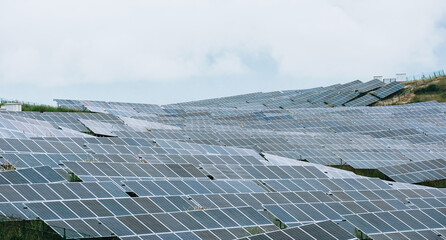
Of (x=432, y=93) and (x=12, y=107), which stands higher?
(x=12, y=107)

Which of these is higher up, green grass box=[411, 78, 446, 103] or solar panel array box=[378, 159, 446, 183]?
green grass box=[411, 78, 446, 103]

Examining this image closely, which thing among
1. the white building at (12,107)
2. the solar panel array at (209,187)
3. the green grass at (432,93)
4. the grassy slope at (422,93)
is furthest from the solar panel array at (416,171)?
the green grass at (432,93)

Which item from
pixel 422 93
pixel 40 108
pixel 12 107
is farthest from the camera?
pixel 422 93

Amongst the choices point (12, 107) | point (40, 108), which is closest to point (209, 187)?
point (12, 107)

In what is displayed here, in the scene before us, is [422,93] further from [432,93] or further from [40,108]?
[40,108]

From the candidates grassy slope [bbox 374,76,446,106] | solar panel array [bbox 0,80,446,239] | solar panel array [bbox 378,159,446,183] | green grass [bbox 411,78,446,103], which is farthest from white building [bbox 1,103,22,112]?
green grass [bbox 411,78,446,103]

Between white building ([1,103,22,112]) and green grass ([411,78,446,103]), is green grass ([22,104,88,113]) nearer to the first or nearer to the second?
white building ([1,103,22,112])

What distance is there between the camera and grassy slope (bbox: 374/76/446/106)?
140m

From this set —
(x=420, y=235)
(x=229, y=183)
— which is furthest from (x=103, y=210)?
(x=420, y=235)

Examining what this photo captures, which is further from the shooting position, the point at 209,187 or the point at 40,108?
the point at 40,108

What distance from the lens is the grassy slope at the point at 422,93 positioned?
460ft

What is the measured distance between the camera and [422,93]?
143250mm

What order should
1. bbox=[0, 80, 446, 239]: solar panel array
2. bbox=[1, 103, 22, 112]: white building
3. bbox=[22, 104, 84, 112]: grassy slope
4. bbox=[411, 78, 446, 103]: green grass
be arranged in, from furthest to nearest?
bbox=[411, 78, 446, 103]: green grass, bbox=[22, 104, 84, 112]: grassy slope, bbox=[1, 103, 22, 112]: white building, bbox=[0, 80, 446, 239]: solar panel array

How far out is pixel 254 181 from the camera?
45.1 meters
